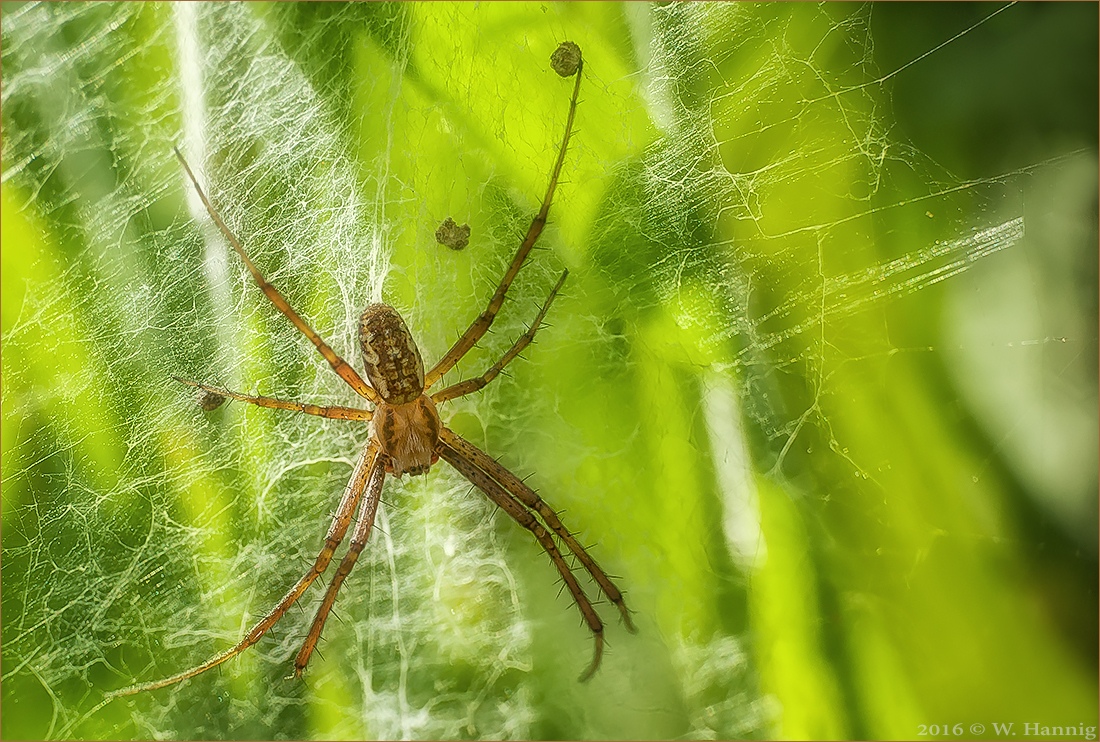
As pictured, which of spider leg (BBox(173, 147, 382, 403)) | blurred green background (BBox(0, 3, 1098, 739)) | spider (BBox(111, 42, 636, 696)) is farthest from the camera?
blurred green background (BBox(0, 3, 1098, 739))

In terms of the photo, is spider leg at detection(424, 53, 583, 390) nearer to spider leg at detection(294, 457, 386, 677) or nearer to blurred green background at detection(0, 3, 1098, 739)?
blurred green background at detection(0, 3, 1098, 739)

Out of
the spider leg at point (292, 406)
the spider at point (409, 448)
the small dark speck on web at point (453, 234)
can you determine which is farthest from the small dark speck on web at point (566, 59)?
the spider leg at point (292, 406)

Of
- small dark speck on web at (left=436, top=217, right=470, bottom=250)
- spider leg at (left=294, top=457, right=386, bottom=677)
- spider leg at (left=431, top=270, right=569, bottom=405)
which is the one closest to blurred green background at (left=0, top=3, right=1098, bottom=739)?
small dark speck on web at (left=436, top=217, right=470, bottom=250)

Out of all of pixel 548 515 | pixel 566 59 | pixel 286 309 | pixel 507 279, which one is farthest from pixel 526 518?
pixel 566 59

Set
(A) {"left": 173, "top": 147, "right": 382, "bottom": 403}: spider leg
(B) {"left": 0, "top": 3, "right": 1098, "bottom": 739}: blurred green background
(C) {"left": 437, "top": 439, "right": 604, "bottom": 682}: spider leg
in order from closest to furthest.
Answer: (A) {"left": 173, "top": 147, "right": 382, "bottom": 403}: spider leg, (C) {"left": 437, "top": 439, "right": 604, "bottom": 682}: spider leg, (B) {"left": 0, "top": 3, "right": 1098, "bottom": 739}: blurred green background

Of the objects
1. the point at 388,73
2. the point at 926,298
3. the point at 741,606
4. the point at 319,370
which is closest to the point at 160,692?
the point at 319,370

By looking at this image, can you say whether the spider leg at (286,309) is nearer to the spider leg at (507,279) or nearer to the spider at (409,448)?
the spider at (409,448)
